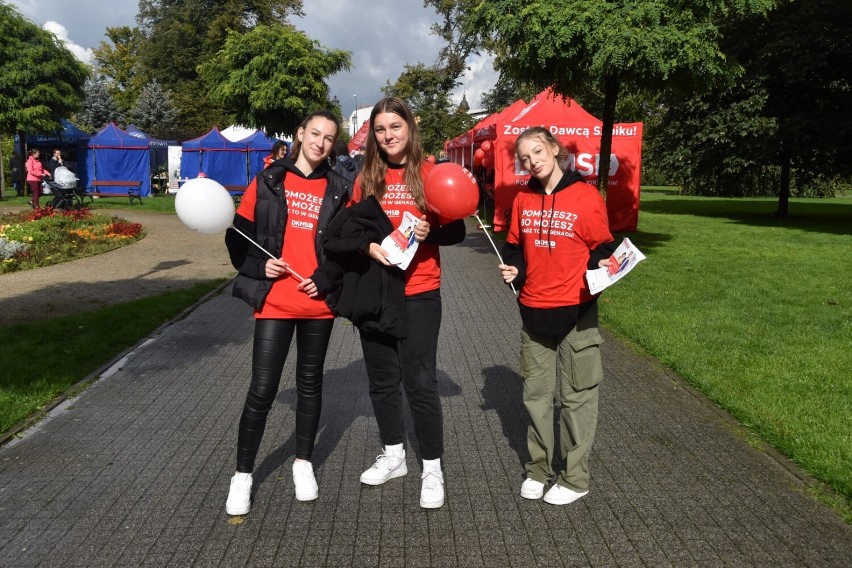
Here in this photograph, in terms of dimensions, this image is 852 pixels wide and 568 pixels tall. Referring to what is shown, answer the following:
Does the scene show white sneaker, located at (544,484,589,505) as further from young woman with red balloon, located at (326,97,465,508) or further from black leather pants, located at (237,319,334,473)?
Answer: black leather pants, located at (237,319,334,473)

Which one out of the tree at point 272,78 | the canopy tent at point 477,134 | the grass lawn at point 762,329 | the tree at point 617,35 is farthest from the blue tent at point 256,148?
the tree at point 617,35

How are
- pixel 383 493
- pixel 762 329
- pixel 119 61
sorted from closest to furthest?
pixel 383 493 < pixel 762 329 < pixel 119 61

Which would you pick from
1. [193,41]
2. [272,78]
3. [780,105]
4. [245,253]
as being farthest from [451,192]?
[193,41]

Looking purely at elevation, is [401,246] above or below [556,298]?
above

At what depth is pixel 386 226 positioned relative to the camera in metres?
3.64

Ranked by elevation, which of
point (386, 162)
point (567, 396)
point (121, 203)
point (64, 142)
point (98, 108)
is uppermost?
point (98, 108)

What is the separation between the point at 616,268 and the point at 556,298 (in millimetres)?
336

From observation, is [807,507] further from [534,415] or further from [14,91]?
[14,91]

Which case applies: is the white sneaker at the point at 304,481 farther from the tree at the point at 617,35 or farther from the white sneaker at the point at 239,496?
the tree at the point at 617,35

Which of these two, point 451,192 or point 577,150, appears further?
point 577,150

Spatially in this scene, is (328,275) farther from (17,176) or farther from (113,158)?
(17,176)

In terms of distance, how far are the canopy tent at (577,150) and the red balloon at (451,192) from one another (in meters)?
13.0

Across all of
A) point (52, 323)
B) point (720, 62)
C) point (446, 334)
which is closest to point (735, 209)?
point (720, 62)

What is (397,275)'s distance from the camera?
368 centimetres
